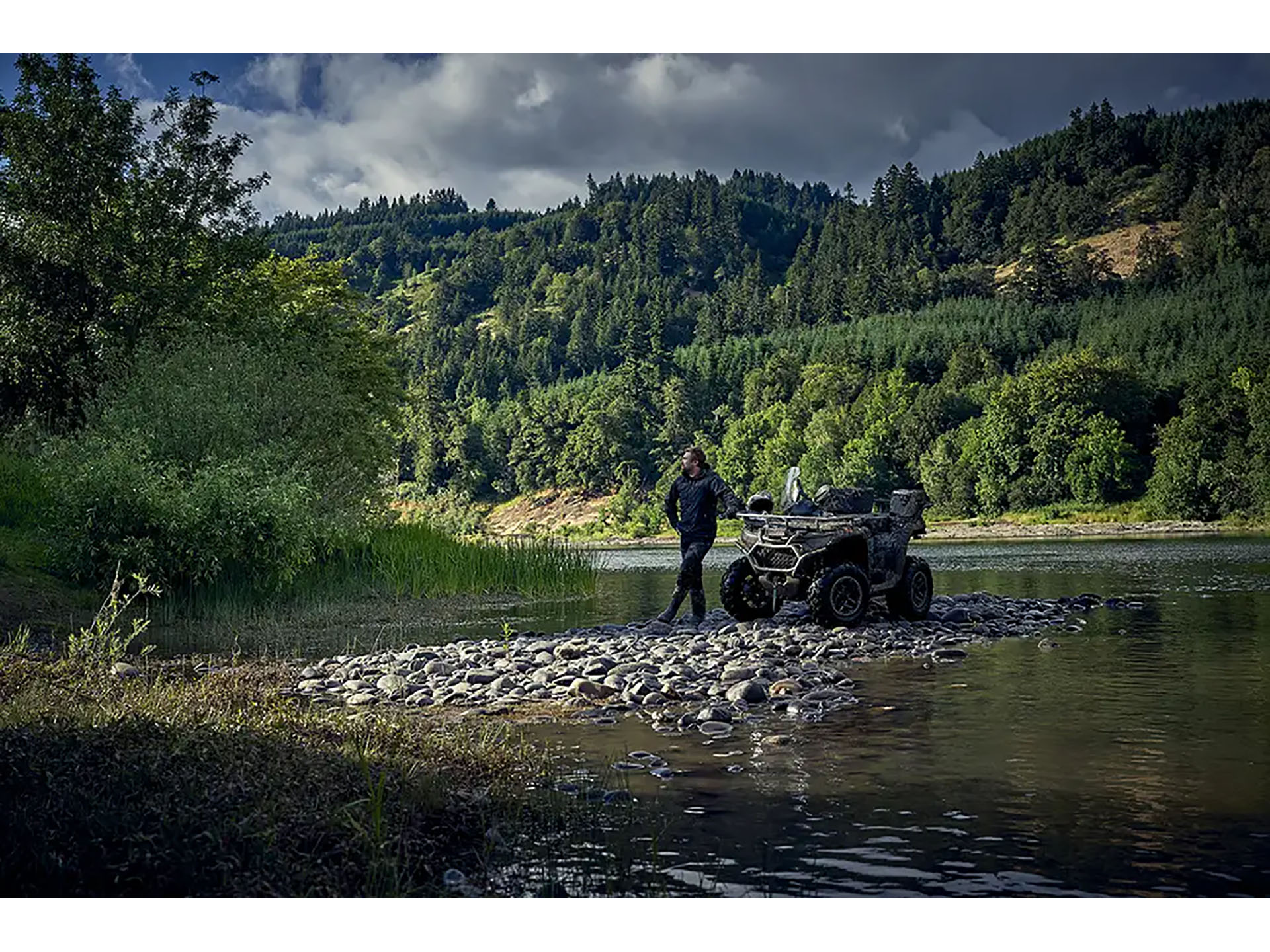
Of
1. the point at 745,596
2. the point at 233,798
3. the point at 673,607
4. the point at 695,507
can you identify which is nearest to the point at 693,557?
the point at 695,507

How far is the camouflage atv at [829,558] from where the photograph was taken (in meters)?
15.3

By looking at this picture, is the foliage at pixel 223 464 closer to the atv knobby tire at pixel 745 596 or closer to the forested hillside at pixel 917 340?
the atv knobby tire at pixel 745 596

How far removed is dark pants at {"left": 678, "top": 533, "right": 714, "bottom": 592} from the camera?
15.6 metres

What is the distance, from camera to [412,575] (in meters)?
23.2

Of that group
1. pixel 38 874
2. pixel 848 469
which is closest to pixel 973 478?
pixel 848 469

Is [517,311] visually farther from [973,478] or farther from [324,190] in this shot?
[324,190]

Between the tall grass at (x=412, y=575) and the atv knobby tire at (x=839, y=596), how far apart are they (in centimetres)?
932

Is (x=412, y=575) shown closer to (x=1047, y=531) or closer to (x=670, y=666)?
(x=670, y=666)

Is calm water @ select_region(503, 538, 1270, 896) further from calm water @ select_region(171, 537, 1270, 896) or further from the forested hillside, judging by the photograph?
the forested hillside

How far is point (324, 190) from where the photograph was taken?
1870 cm

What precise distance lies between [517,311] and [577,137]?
164 metres

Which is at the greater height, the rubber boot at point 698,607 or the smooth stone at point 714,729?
the rubber boot at point 698,607

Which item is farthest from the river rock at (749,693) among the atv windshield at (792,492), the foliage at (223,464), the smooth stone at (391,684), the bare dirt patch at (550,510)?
the bare dirt patch at (550,510)

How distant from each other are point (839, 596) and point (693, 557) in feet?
6.62
